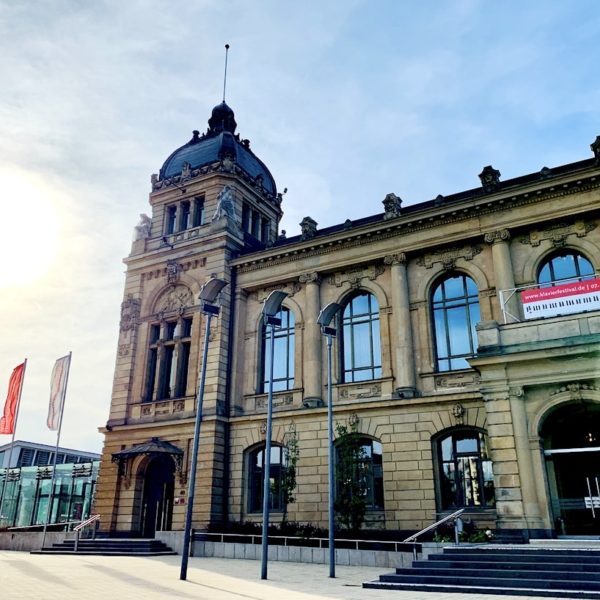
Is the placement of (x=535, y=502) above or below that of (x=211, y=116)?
below

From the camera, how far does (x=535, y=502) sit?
58.7 ft

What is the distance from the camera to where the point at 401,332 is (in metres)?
26.5

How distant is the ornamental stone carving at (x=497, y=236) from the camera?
25.5 m

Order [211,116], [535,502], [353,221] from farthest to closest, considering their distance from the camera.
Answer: [211,116], [353,221], [535,502]

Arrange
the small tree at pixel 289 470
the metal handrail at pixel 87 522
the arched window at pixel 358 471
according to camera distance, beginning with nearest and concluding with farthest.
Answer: the arched window at pixel 358 471 < the small tree at pixel 289 470 < the metal handrail at pixel 87 522

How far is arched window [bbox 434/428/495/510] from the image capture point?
2297 centimetres

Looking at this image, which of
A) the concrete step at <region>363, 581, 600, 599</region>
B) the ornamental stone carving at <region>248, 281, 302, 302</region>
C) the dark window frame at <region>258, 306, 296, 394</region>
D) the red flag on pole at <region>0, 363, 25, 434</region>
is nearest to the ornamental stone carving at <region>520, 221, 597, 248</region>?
the ornamental stone carving at <region>248, 281, 302, 302</region>

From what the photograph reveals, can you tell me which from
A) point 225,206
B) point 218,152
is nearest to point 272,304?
point 225,206

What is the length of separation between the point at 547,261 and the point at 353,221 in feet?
33.4

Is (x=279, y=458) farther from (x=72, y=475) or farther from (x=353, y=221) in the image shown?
(x=72, y=475)

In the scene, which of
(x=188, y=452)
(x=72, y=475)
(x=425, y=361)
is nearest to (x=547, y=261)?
(x=425, y=361)

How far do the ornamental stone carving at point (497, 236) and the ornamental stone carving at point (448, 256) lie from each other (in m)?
0.75

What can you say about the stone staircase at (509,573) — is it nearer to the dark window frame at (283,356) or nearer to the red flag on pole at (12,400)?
the dark window frame at (283,356)

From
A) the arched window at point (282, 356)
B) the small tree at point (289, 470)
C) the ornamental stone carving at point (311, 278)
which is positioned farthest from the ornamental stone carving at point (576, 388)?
the ornamental stone carving at point (311, 278)
